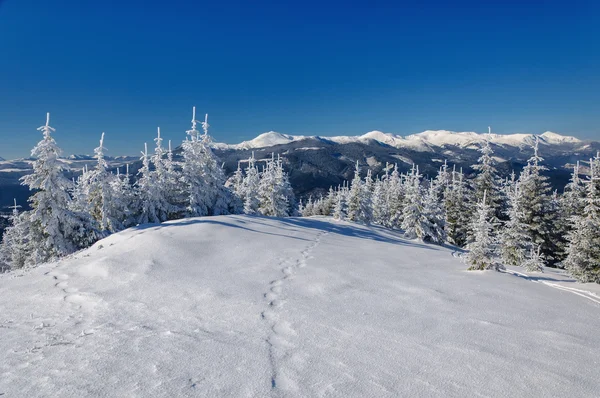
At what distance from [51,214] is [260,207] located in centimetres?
2332

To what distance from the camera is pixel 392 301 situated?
22.3 feet

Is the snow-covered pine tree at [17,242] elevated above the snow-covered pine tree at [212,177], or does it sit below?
below

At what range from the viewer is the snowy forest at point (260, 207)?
1534 centimetres

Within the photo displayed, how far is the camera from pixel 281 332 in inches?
195

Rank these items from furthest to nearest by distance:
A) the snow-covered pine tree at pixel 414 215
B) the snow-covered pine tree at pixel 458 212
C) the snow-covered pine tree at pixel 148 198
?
the snow-covered pine tree at pixel 458 212
the snow-covered pine tree at pixel 414 215
the snow-covered pine tree at pixel 148 198

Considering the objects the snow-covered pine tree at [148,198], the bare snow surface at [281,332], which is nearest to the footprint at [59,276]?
the bare snow surface at [281,332]

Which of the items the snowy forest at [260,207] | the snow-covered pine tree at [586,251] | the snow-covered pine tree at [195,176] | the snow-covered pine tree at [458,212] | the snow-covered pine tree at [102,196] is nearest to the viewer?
the snow-covered pine tree at [586,251]

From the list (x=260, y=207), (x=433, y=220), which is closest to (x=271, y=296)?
(x=433, y=220)

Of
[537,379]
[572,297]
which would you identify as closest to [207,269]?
[537,379]

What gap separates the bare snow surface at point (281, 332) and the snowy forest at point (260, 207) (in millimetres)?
5869

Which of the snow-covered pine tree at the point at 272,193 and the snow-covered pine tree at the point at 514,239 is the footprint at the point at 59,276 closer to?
the snow-covered pine tree at the point at 514,239

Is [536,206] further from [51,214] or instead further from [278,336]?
[51,214]

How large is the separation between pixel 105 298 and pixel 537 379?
724 centimetres

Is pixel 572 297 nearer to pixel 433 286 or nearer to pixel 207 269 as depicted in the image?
pixel 433 286
